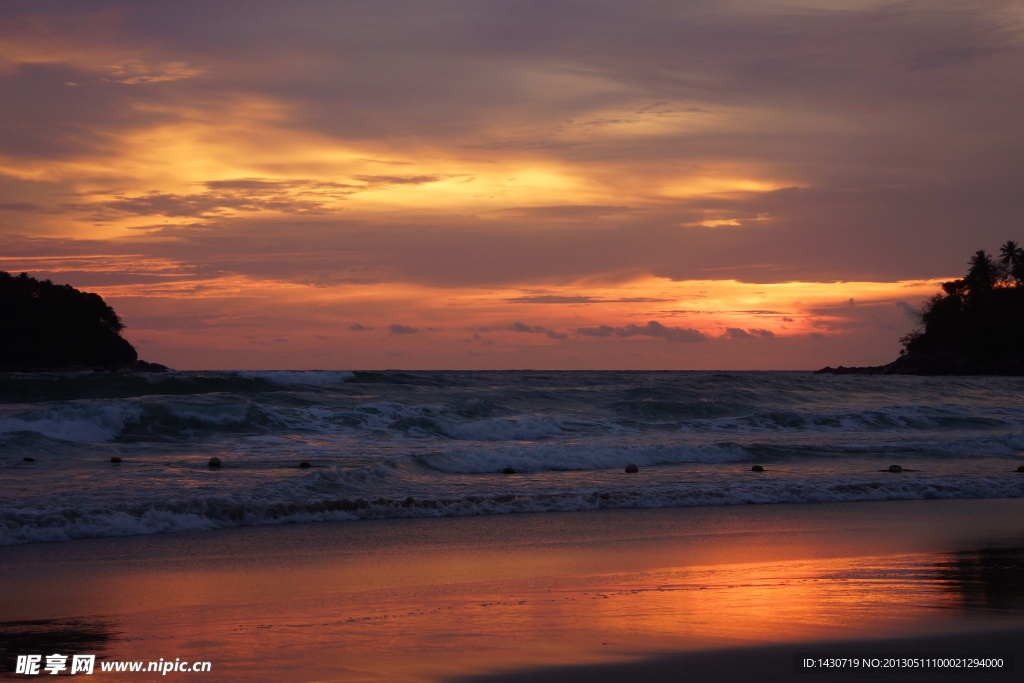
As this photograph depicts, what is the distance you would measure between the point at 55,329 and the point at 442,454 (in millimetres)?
80036

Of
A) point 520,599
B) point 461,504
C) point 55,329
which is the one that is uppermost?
point 55,329

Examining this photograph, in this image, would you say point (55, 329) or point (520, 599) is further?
point (55, 329)

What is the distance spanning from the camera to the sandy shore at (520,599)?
248 inches

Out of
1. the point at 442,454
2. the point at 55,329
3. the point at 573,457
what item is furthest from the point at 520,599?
the point at 55,329

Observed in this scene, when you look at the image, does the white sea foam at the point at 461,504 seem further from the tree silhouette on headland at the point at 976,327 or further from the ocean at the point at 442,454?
the tree silhouette on headland at the point at 976,327

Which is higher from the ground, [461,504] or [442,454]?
[442,454]

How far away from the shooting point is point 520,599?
319 inches

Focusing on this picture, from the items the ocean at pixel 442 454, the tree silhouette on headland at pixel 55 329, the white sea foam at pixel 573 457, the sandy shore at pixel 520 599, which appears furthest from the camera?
the tree silhouette on headland at pixel 55 329

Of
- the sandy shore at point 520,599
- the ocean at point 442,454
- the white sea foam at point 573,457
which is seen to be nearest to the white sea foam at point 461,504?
the ocean at point 442,454

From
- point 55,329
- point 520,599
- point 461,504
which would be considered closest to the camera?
point 520,599

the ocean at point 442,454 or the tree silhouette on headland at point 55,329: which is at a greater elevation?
the tree silhouette on headland at point 55,329

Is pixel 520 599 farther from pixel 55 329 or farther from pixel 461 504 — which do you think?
pixel 55 329

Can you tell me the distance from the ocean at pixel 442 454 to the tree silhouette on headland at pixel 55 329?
53807 mm

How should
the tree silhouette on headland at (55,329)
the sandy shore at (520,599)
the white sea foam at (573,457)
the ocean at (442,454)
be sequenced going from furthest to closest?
1. the tree silhouette on headland at (55,329)
2. the white sea foam at (573,457)
3. the ocean at (442,454)
4. the sandy shore at (520,599)
